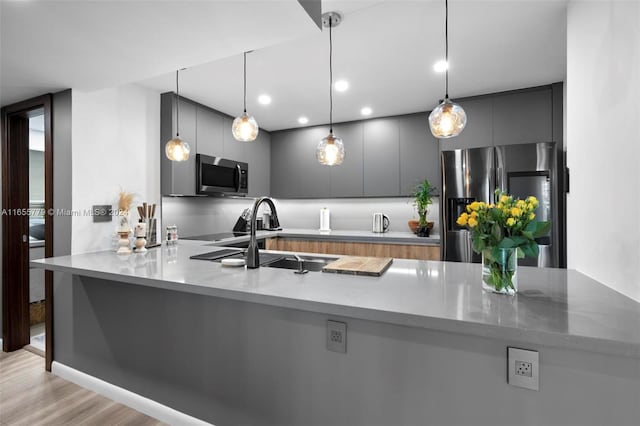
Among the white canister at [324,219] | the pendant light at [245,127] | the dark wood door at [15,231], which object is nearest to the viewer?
the pendant light at [245,127]

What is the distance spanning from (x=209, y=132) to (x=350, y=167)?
172 cm

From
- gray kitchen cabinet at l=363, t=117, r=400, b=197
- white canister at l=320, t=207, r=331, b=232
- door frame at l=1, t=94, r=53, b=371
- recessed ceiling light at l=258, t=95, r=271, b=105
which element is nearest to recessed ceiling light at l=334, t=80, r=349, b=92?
recessed ceiling light at l=258, t=95, r=271, b=105

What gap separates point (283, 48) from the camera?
215cm

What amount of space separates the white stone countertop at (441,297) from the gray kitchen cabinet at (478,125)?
1804 mm

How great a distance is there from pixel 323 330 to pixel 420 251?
208 centimetres

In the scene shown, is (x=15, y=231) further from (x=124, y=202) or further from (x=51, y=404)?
(x=51, y=404)

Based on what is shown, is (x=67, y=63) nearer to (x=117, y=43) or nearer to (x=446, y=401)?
(x=117, y=43)

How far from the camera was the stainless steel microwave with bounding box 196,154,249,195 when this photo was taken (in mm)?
3133

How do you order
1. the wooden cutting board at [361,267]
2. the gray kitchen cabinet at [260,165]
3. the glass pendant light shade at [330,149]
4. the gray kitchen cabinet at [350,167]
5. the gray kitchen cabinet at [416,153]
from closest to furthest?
the wooden cutting board at [361,267]
the glass pendant light shade at [330,149]
the gray kitchen cabinet at [416,153]
the gray kitchen cabinet at [350,167]
the gray kitchen cabinet at [260,165]

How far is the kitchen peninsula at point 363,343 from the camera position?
94cm

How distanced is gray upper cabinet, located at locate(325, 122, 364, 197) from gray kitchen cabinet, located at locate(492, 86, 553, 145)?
59.0 inches

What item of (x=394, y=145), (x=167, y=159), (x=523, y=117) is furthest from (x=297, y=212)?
(x=523, y=117)

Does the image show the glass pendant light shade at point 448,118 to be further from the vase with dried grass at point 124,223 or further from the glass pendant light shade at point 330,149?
the vase with dried grass at point 124,223

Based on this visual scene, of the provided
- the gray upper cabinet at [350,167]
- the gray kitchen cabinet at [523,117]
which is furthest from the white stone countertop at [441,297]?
the gray upper cabinet at [350,167]
